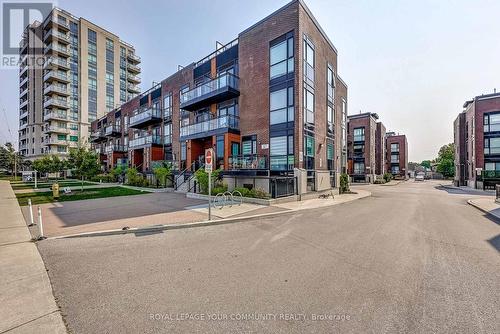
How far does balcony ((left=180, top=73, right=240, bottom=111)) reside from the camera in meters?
18.2

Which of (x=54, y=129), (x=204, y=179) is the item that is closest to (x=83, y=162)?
(x=204, y=179)

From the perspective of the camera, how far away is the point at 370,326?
2854mm

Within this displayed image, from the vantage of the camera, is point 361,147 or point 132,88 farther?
point 132,88

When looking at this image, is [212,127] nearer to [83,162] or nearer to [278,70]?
[278,70]

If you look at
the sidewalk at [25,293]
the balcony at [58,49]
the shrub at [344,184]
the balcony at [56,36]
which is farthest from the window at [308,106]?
the balcony at [56,36]

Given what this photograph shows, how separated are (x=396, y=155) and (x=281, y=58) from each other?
69308mm

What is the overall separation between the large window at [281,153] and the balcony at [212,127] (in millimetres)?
3822

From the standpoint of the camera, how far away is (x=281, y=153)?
16.0 meters

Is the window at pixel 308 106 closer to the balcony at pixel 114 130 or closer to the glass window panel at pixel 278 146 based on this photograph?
the glass window panel at pixel 278 146

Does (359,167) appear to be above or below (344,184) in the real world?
above

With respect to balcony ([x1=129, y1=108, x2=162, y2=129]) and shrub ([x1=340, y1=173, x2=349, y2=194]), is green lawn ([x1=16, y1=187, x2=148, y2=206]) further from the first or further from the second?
shrub ([x1=340, y1=173, x2=349, y2=194])

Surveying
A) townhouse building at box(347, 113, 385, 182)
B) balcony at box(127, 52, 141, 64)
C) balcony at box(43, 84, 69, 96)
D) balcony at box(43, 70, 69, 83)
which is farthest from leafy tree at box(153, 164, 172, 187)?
balcony at box(127, 52, 141, 64)

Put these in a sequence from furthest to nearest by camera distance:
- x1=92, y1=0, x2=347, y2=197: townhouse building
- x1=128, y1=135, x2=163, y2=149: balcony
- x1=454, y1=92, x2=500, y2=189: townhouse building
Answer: x1=454, y1=92, x2=500, y2=189: townhouse building, x1=128, y1=135, x2=163, y2=149: balcony, x1=92, y1=0, x2=347, y2=197: townhouse building

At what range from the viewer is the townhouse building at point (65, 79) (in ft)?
161
